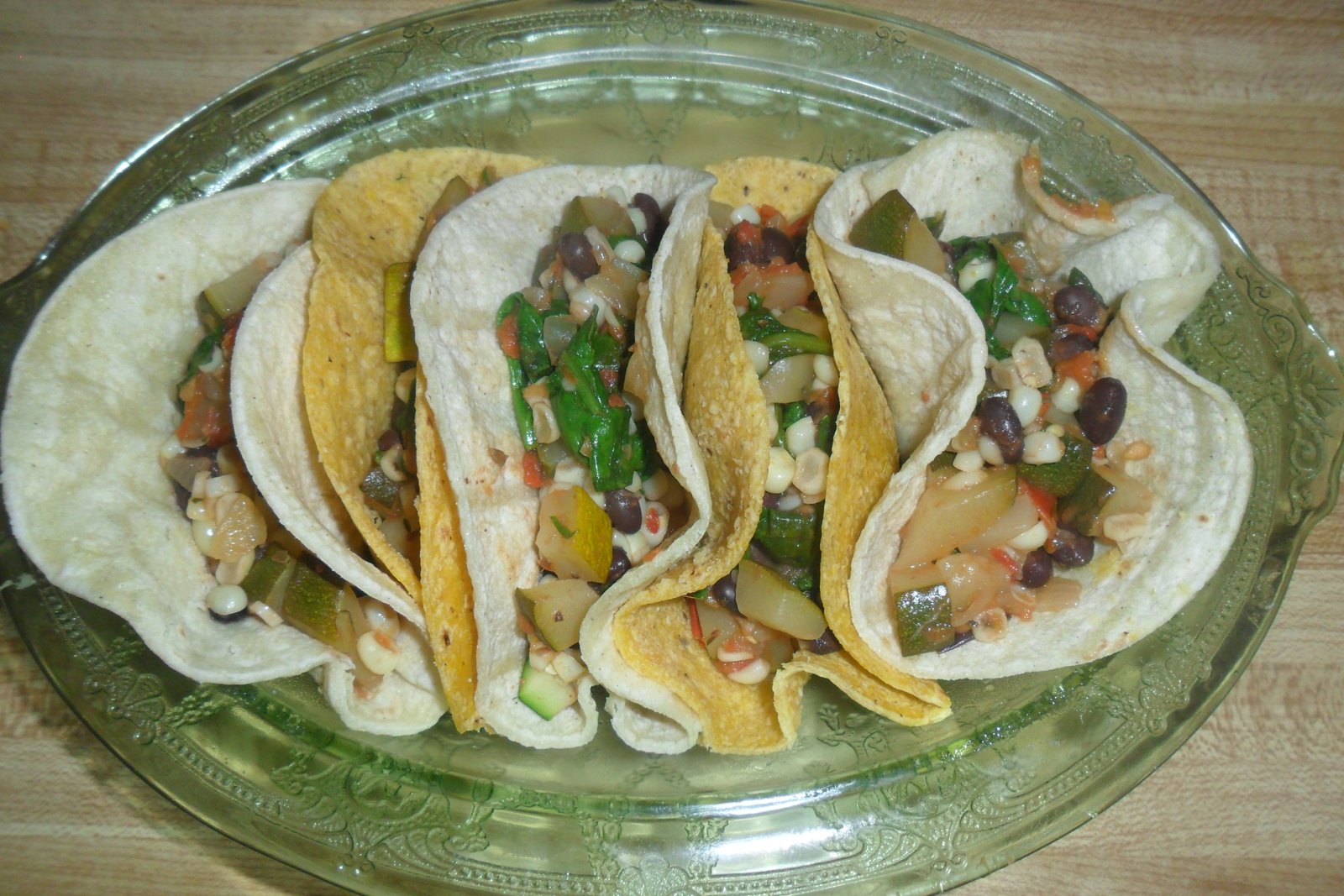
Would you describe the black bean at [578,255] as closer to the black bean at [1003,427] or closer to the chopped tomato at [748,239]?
the chopped tomato at [748,239]

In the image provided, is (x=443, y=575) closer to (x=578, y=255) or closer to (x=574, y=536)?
(x=574, y=536)

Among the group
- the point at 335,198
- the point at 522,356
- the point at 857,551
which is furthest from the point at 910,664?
the point at 335,198

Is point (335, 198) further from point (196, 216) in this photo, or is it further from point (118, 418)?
point (118, 418)

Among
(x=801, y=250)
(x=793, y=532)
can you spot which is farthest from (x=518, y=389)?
(x=801, y=250)

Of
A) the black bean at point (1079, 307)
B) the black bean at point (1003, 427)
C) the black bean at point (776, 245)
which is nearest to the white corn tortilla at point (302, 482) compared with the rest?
the black bean at point (776, 245)

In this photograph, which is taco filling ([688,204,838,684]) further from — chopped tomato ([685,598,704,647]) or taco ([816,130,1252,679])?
taco ([816,130,1252,679])
